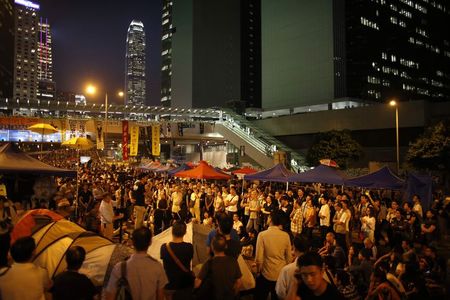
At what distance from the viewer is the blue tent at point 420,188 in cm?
1427

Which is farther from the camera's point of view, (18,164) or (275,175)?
(275,175)

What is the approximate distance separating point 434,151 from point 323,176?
43.7 ft

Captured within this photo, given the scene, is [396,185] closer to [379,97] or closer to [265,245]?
[265,245]

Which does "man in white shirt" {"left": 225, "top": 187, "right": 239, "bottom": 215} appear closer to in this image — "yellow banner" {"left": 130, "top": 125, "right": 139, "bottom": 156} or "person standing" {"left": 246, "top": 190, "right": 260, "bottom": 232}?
"person standing" {"left": 246, "top": 190, "right": 260, "bottom": 232}

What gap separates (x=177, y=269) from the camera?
15.2 ft

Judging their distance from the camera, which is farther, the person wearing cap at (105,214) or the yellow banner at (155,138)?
the yellow banner at (155,138)

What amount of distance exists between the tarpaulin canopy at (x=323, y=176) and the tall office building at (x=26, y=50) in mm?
144860

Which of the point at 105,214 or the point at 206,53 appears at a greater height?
the point at 206,53

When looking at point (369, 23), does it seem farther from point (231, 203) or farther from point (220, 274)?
point (220, 274)

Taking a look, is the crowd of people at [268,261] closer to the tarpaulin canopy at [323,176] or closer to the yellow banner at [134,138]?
the tarpaulin canopy at [323,176]

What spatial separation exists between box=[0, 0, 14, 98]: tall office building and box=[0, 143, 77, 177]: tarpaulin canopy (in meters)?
114

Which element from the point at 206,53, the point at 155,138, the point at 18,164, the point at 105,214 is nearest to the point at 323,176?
the point at 105,214

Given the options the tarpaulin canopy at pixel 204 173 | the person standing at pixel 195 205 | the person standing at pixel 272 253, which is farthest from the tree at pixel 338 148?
the person standing at pixel 272 253

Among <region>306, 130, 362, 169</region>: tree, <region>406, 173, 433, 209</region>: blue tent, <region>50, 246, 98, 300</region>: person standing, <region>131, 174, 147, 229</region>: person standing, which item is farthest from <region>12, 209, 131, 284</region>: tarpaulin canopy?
<region>306, 130, 362, 169</region>: tree
